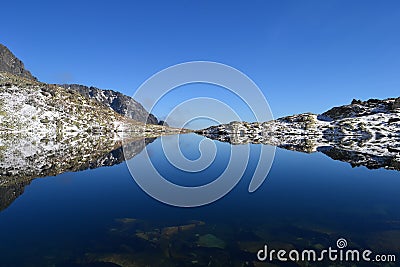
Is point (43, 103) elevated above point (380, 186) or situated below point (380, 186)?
above

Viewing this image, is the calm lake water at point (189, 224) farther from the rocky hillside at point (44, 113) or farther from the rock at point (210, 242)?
the rocky hillside at point (44, 113)

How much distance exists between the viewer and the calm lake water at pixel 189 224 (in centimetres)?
1291

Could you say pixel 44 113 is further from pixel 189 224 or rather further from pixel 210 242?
pixel 210 242

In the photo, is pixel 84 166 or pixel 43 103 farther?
pixel 43 103

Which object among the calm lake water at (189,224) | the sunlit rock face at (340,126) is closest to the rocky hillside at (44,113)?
the sunlit rock face at (340,126)

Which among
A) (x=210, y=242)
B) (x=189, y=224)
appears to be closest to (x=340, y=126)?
(x=189, y=224)

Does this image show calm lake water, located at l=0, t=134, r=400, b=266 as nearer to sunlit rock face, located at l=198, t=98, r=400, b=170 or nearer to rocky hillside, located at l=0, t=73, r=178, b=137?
sunlit rock face, located at l=198, t=98, r=400, b=170

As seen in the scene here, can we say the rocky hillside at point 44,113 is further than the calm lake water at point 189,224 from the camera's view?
Yes

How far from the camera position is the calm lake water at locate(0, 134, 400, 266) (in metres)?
12.9

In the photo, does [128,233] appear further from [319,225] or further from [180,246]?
[319,225]

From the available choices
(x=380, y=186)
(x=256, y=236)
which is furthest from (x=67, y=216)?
(x=380, y=186)

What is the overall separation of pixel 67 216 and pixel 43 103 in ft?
559

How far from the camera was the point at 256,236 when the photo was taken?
14914mm

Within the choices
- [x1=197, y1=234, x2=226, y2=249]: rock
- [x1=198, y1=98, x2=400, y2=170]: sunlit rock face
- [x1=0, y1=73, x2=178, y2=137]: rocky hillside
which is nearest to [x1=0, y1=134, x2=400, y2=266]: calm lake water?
[x1=197, y1=234, x2=226, y2=249]: rock
